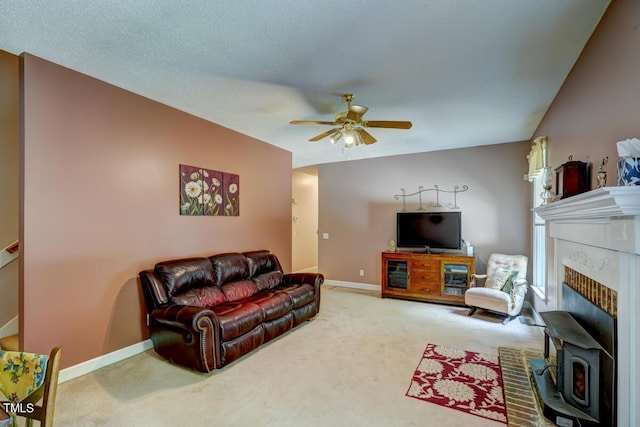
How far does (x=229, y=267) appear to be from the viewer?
3.77 metres

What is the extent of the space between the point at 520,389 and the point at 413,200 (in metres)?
3.66

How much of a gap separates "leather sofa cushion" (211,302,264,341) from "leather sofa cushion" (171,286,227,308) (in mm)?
140

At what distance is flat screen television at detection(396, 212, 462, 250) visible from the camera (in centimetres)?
504

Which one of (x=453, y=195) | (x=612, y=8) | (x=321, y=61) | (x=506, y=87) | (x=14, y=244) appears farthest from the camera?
(x=453, y=195)

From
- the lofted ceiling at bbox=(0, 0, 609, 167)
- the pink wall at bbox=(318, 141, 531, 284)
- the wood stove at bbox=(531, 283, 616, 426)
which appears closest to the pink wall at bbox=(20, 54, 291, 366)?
the lofted ceiling at bbox=(0, 0, 609, 167)

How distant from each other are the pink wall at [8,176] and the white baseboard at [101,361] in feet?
4.82

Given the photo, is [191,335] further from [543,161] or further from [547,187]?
[543,161]

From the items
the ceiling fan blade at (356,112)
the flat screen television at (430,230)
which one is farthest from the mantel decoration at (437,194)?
the ceiling fan blade at (356,112)

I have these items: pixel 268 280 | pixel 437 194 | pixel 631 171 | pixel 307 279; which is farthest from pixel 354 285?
pixel 631 171

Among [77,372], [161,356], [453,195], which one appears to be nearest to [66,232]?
[77,372]

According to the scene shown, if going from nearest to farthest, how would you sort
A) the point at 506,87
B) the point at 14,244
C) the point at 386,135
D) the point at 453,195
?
1. the point at 506,87
2. the point at 14,244
3. the point at 386,135
4. the point at 453,195

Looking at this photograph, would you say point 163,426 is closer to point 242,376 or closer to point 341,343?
point 242,376

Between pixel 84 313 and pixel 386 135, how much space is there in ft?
13.6

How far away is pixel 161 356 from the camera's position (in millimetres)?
3068
